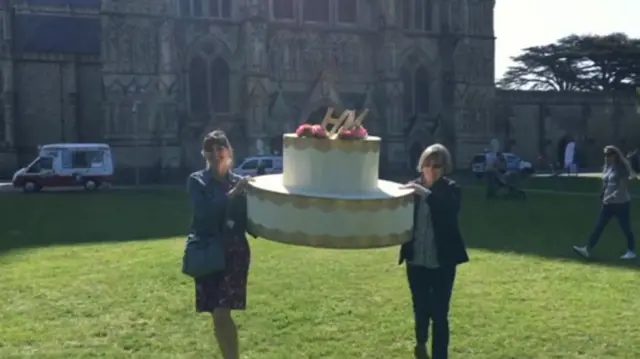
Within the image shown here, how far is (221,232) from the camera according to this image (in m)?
5.49

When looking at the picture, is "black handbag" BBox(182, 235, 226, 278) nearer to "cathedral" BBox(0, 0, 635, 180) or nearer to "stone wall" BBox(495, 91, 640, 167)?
"cathedral" BBox(0, 0, 635, 180)

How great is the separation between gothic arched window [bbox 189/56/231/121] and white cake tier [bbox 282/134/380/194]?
34.9m

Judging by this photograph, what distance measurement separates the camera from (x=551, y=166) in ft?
167

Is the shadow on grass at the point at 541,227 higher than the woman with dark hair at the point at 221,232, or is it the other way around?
the woman with dark hair at the point at 221,232

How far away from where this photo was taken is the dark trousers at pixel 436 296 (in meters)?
6.07

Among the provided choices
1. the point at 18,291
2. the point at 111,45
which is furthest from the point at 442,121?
the point at 18,291

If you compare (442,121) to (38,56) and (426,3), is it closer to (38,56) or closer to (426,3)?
(426,3)

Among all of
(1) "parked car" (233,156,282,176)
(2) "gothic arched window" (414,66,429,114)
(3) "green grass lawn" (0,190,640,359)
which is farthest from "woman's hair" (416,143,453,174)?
(2) "gothic arched window" (414,66,429,114)

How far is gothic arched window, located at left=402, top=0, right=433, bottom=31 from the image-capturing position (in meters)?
43.1

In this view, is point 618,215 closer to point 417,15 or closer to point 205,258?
point 205,258

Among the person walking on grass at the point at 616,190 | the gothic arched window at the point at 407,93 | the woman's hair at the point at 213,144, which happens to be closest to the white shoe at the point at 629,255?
the person walking on grass at the point at 616,190

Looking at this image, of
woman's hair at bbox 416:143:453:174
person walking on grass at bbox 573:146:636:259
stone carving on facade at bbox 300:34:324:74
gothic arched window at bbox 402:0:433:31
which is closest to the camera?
woman's hair at bbox 416:143:453:174

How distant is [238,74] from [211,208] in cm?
3430

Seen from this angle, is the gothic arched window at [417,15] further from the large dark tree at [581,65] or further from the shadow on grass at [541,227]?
the large dark tree at [581,65]
